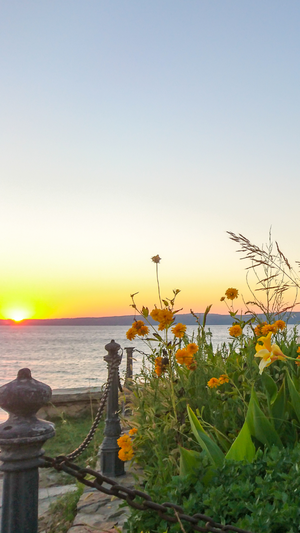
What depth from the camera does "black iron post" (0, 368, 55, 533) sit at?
49.2 inches

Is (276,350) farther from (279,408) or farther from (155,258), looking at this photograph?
(155,258)

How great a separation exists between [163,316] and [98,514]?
1.66m

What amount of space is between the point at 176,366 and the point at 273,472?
1872 millimetres

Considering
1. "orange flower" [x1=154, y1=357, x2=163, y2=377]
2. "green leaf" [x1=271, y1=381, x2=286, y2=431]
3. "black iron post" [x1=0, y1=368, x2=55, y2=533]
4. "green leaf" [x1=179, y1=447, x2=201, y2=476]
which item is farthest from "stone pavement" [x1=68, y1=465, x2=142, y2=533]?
"black iron post" [x1=0, y1=368, x2=55, y2=533]

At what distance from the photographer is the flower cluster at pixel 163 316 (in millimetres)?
2998

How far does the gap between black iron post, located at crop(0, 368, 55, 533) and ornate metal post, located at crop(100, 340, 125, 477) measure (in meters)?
2.74

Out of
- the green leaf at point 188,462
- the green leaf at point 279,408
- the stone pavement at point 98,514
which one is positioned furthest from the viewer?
the stone pavement at point 98,514

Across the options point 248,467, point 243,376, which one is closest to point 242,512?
point 248,467

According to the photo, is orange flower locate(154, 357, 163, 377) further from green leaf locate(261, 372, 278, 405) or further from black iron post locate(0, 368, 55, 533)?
black iron post locate(0, 368, 55, 533)

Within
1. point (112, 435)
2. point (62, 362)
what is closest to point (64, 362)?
point (62, 362)

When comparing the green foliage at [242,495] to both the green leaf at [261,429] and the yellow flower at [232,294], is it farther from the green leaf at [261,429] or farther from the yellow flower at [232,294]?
the yellow flower at [232,294]

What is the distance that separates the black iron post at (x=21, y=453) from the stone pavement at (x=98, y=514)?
1.38 m

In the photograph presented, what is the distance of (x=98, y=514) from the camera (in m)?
2.97

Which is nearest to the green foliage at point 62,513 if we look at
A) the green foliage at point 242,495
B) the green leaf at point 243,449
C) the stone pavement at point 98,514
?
the stone pavement at point 98,514
